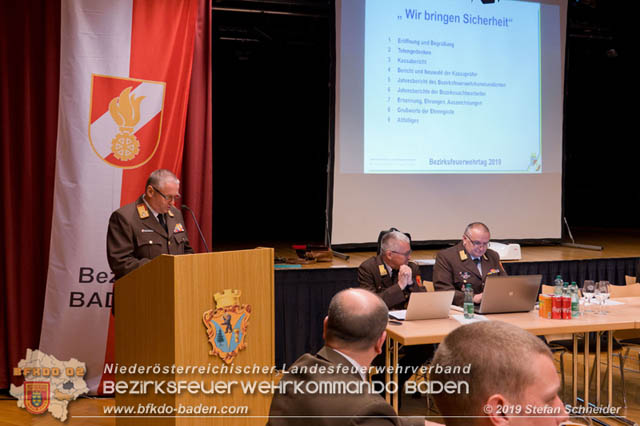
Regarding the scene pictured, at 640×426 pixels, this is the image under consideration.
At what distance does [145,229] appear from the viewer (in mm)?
3844

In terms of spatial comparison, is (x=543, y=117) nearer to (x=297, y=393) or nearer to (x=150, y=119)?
(x=150, y=119)

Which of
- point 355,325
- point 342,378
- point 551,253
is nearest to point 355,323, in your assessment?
point 355,325

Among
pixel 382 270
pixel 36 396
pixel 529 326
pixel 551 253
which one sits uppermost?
pixel 382 270

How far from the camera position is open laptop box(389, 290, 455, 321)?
3.68m

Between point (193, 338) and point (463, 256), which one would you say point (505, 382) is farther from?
point (463, 256)

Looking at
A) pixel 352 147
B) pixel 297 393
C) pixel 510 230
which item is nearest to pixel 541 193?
pixel 510 230

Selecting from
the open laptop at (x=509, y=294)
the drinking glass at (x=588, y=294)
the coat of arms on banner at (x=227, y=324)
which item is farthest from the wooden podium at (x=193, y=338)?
the drinking glass at (x=588, y=294)

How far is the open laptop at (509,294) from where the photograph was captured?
379 cm

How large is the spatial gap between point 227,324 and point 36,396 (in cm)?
241

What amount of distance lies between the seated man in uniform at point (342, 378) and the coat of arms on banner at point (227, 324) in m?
1.05

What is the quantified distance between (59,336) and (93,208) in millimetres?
986

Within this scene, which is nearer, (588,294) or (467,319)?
(467,319)

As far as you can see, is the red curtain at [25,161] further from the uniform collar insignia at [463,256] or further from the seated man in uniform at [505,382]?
the seated man in uniform at [505,382]

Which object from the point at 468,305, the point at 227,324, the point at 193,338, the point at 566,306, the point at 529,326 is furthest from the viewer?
the point at 566,306
